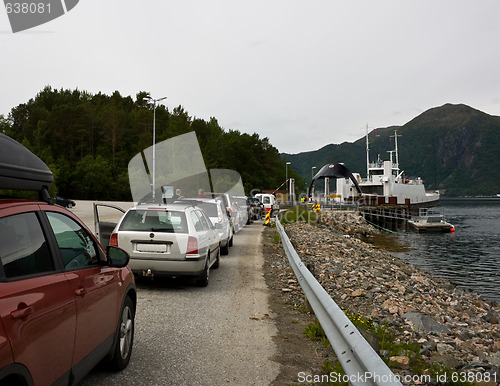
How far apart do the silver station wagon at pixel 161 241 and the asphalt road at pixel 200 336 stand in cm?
47

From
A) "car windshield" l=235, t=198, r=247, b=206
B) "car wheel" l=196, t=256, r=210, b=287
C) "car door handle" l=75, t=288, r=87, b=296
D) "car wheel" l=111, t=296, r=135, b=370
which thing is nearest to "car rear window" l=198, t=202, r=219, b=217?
"car wheel" l=196, t=256, r=210, b=287

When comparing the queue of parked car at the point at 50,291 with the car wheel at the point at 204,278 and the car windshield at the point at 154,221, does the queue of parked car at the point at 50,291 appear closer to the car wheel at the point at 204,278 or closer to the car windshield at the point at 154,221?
the car windshield at the point at 154,221

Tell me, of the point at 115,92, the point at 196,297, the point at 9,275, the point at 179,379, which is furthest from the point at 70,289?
the point at 115,92

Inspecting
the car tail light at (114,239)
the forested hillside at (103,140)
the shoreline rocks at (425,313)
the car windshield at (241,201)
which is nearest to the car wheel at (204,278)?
the car tail light at (114,239)

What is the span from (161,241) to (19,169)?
5430 millimetres

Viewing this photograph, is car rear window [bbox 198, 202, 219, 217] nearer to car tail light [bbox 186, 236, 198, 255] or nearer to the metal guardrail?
car tail light [bbox 186, 236, 198, 255]

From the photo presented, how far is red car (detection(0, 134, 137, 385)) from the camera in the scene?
8.09 feet

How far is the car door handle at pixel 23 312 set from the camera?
2.39 metres

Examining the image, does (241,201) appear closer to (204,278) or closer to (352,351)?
(204,278)

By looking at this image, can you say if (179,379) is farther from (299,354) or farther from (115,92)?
(115,92)

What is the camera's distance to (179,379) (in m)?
4.36

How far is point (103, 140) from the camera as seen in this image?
8138 cm

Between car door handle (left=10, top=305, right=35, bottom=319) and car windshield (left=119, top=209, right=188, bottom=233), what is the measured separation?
6030 millimetres

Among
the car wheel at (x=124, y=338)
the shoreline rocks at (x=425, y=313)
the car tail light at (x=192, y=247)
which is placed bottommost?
the shoreline rocks at (x=425, y=313)
